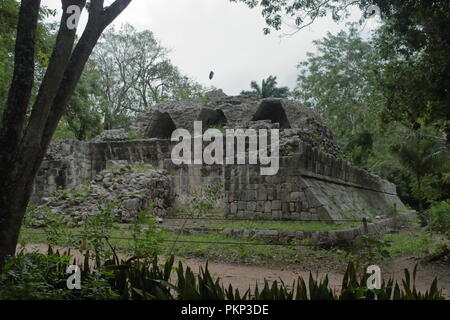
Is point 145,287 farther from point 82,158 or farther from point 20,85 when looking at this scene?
point 82,158

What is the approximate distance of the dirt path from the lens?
237 inches

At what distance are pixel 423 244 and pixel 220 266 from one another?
197 inches

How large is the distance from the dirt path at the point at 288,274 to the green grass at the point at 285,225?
4.46ft

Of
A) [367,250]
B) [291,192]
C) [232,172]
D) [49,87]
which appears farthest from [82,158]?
[49,87]

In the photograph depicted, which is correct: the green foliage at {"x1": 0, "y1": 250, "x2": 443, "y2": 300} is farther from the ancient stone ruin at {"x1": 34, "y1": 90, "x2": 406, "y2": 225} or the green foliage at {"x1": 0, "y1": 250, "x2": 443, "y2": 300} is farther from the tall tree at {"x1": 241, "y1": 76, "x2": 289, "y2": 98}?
the tall tree at {"x1": 241, "y1": 76, "x2": 289, "y2": 98}

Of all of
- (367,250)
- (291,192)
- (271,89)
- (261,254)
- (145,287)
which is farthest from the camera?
(271,89)

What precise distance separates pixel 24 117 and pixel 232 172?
7.06 metres

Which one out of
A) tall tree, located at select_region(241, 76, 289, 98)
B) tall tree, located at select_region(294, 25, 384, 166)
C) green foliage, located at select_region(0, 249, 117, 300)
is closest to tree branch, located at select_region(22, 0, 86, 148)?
green foliage, located at select_region(0, 249, 117, 300)

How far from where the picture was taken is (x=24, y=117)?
4074 millimetres

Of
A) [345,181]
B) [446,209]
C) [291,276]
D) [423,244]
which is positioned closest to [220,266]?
[291,276]

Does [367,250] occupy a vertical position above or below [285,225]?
below

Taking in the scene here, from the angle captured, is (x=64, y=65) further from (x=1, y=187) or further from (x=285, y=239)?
(x=285, y=239)

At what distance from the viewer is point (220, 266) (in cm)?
720

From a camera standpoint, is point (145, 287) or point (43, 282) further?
point (145, 287)
